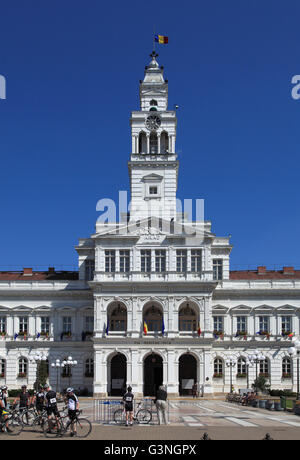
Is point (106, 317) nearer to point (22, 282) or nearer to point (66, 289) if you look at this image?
point (66, 289)

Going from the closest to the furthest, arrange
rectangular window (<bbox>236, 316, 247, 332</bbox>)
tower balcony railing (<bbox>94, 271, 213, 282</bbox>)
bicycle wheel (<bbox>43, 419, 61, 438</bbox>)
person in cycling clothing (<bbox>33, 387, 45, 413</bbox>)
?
bicycle wheel (<bbox>43, 419, 61, 438</bbox>) → person in cycling clothing (<bbox>33, 387, 45, 413</bbox>) → tower balcony railing (<bbox>94, 271, 213, 282</bbox>) → rectangular window (<bbox>236, 316, 247, 332</bbox>)

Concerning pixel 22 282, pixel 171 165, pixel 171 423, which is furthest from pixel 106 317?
pixel 171 423

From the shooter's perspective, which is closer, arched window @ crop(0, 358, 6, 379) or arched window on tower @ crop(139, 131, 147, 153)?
arched window @ crop(0, 358, 6, 379)

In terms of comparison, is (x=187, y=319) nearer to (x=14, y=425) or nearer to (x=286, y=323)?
(x=286, y=323)

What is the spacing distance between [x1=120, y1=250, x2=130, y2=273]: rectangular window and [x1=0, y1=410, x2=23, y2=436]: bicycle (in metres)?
34.5

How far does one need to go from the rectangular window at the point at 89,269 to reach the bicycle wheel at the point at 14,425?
3890cm

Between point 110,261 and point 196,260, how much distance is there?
8.39 metres

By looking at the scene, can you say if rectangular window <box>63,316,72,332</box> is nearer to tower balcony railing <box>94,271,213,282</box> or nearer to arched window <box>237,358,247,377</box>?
tower balcony railing <box>94,271,213,282</box>

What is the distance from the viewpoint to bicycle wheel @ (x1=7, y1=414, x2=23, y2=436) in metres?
23.9

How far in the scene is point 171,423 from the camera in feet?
95.1

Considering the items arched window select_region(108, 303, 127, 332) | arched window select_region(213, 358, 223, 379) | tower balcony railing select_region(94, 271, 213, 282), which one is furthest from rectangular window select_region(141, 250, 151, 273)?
arched window select_region(213, 358, 223, 379)

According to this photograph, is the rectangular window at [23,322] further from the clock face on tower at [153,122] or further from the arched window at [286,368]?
the arched window at [286,368]

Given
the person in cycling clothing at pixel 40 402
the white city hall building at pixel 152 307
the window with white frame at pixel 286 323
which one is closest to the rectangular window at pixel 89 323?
the white city hall building at pixel 152 307

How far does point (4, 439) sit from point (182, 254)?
127 ft
